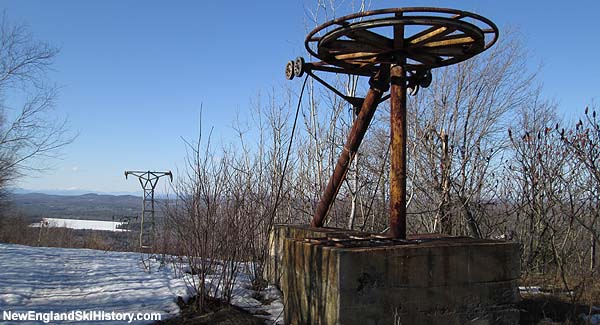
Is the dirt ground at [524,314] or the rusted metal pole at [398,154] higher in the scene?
the rusted metal pole at [398,154]

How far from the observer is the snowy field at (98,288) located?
630 centimetres

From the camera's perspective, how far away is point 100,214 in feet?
281

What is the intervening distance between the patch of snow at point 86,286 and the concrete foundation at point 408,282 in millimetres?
2573

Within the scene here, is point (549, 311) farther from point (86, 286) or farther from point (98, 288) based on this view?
point (86, 286)

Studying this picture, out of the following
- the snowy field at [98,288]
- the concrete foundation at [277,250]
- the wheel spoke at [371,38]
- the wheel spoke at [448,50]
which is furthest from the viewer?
the concrete foundation at [277,250]

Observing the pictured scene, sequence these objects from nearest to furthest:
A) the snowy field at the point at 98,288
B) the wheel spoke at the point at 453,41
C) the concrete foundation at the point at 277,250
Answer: the wheel spoke at the point at 453,41 → the snowy field at the point at 98,288 → the concrete foundation at the point at 277,250

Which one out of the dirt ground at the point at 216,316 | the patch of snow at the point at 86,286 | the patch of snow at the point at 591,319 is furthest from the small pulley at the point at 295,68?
the patch of snow at the point at 591,319

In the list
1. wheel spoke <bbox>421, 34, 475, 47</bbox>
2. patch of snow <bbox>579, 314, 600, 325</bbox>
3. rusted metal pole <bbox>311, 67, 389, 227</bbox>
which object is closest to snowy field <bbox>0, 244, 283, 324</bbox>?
rusted metal pole <bbox>311, 67, 389, 227</bbox>

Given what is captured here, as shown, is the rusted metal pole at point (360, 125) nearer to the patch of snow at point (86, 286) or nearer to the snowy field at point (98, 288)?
the snowy field at point (98, 288)

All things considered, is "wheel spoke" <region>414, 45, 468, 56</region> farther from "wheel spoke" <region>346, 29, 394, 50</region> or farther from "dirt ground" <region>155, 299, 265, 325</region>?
"dirt ground" <region>155, 299, 265, 325</region>

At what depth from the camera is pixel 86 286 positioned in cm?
780

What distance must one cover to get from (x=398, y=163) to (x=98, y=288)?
553 centimetres

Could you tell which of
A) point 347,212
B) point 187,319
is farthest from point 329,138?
point 187,319

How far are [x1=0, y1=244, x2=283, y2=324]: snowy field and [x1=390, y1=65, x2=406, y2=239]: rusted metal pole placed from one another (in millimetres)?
2104
